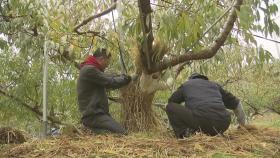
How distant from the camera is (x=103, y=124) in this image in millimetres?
5777

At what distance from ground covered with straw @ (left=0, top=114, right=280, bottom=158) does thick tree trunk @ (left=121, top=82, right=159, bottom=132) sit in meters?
0.69

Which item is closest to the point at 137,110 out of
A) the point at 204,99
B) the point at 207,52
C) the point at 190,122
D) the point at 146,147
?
the point at 190,122

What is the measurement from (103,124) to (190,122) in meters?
1.12

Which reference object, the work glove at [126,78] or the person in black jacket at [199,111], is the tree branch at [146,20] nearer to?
the work glove at [126,78]

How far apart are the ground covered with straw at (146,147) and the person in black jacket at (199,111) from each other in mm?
246

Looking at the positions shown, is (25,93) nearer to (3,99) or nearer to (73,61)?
(3,99)

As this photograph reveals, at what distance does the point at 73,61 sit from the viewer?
746 centimetres

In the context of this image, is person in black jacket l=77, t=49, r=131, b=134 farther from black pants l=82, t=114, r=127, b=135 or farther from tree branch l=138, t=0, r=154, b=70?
tree branch l=138, t=0, r=154, b=70

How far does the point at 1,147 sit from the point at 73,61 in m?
2.62

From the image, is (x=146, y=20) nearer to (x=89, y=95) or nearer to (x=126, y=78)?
(x=126, y=78)

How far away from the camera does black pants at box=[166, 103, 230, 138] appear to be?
5.37m

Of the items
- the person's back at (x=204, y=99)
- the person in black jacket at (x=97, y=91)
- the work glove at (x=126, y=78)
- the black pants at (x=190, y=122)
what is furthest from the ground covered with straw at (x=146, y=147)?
the work glove at (x=126, y=78)

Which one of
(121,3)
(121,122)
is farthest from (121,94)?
(121,3)

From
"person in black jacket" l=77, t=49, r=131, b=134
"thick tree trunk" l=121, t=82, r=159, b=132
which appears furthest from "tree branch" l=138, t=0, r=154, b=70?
"thick tree trunk" l=121, t=82, r=159, b=132
